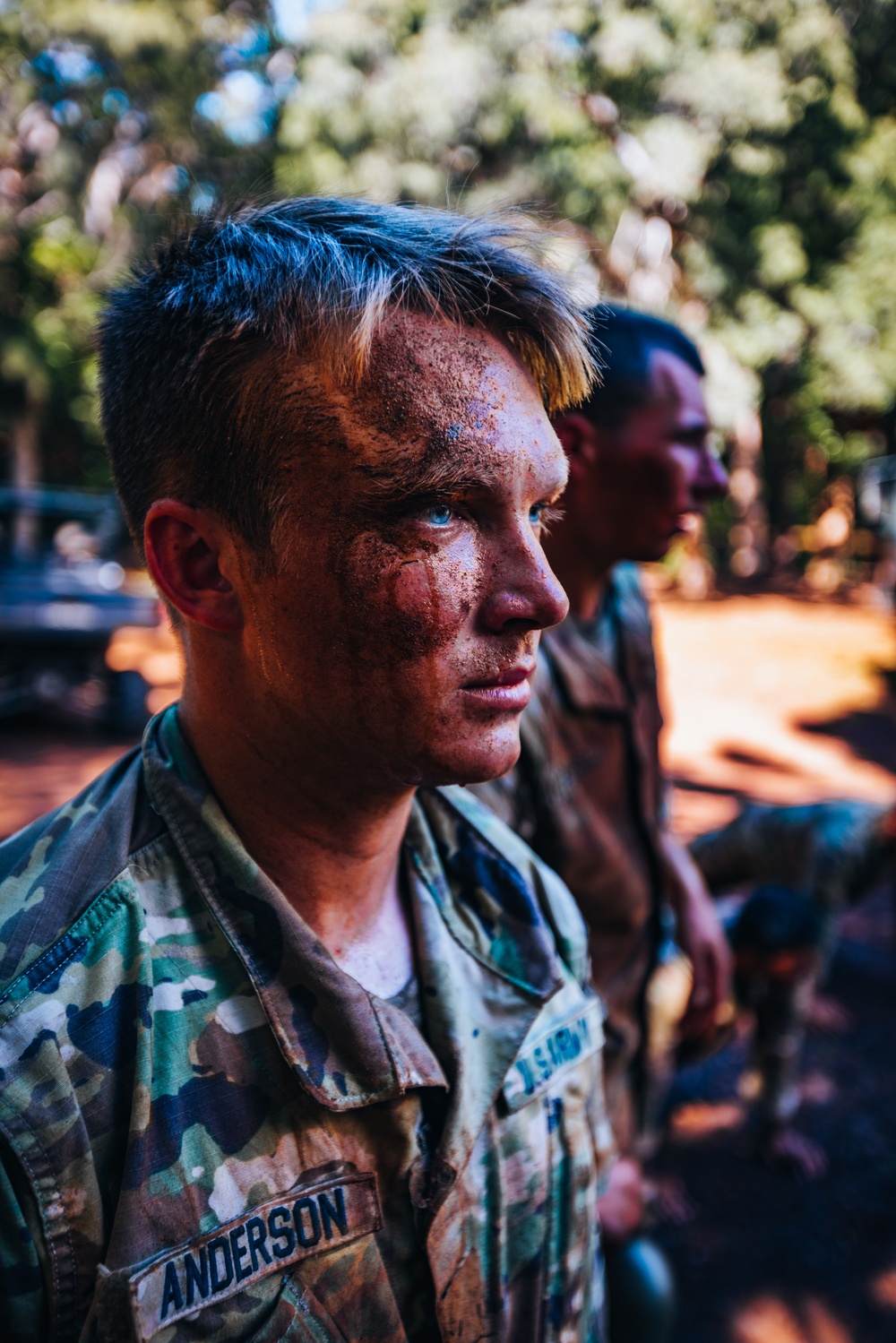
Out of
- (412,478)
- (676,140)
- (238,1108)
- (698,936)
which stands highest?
(676,140)

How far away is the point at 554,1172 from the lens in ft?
4.63

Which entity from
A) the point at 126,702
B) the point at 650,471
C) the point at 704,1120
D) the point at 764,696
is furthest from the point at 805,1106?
the point at 764,696

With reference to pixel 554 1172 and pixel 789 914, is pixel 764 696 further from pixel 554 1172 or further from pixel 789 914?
pixel 554 1172

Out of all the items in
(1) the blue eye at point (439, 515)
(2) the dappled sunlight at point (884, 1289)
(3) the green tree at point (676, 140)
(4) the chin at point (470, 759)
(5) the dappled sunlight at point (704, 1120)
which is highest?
(3) the green tree at point (676, 140)

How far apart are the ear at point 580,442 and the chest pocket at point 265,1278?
5.65 feet

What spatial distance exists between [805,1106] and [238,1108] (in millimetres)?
3936

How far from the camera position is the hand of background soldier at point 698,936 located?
2798mm

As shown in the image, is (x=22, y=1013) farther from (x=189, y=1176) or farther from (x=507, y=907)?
(x=507, y=907)

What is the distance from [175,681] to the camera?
12.1m

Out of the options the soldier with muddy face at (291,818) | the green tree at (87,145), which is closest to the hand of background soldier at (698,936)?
the soldier with muddy face at (291,818)

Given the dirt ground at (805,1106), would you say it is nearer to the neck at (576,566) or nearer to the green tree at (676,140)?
the neck at (576,566)

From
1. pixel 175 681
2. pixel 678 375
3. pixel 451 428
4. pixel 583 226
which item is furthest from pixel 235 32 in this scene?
A: pixel 451 428

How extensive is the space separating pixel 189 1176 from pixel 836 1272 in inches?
127

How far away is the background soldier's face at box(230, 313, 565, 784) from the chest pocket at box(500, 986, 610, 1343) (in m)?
0.51
